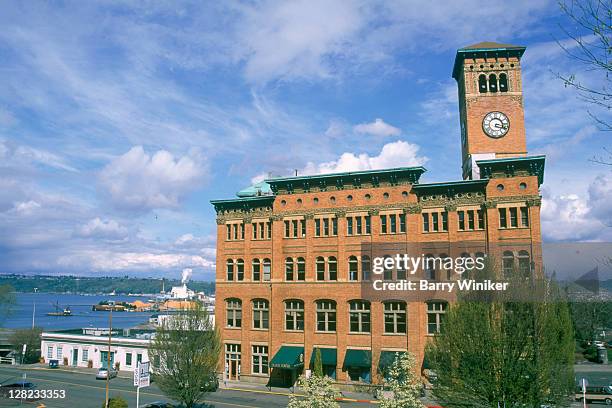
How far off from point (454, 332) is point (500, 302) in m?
2.77

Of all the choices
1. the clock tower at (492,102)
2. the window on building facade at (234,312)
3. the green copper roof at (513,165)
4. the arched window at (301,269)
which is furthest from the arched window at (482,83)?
the window on building facade at (234,312)

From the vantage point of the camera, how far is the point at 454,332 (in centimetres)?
2481

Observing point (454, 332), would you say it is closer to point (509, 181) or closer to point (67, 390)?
point (509, 181)

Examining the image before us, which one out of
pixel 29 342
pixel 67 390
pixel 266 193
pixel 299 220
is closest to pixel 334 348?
pixel 299 220

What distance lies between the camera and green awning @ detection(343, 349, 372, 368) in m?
41.6

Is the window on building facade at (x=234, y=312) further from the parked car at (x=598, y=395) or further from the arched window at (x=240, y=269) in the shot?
the parked car at (x=598, y=395)

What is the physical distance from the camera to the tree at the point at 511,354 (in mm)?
22531

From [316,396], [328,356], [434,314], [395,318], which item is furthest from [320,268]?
[316,396]

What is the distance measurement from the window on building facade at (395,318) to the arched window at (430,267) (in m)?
3.28

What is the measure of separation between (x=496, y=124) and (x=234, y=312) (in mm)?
31915

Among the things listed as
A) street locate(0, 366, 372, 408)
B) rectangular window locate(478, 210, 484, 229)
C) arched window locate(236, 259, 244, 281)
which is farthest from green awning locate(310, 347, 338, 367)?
rectangular window locate(478, 210, 484, 229)

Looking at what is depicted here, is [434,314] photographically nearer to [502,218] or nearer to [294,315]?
[502,218]

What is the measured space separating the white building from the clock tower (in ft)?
137

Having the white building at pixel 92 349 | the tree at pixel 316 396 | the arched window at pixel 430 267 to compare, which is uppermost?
the arched window at pixel 430 267
